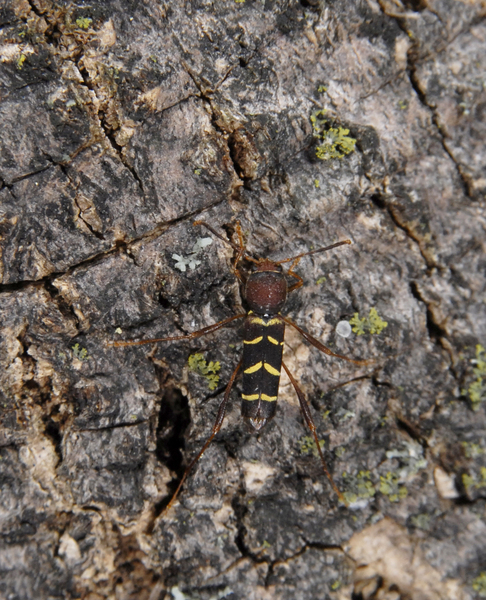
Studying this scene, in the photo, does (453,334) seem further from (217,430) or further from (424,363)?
(217,430)

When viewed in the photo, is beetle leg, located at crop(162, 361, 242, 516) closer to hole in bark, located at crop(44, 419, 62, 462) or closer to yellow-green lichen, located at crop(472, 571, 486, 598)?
hole in bark, located at crop(44, 419, 62, 462)

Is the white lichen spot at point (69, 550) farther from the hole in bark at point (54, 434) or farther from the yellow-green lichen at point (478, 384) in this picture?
the yellow-green lichen at point (478, 384)

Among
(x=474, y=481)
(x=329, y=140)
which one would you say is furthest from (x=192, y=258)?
(x=474, y=481)

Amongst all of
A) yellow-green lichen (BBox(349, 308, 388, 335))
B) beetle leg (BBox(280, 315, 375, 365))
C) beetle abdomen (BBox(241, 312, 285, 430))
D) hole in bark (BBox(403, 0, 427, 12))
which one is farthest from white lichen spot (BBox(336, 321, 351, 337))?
hole in bark (BBox(403, 0, 427, 12))

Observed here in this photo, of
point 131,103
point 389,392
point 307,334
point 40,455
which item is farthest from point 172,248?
point 389,392

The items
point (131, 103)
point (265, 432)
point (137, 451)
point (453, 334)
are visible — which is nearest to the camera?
point (131, 103)

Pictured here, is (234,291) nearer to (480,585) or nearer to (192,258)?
(192,258)

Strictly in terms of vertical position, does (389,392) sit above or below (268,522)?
above
